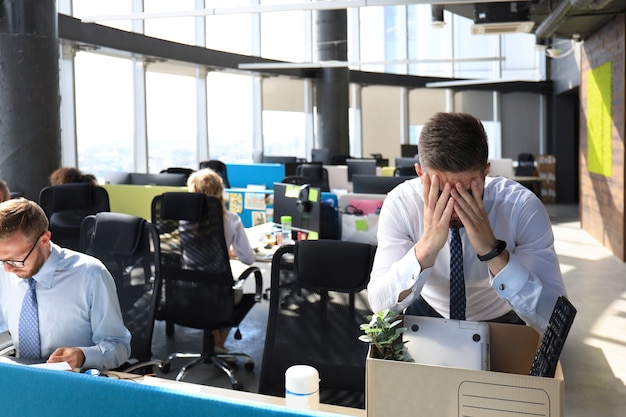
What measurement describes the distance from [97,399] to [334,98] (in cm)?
1346

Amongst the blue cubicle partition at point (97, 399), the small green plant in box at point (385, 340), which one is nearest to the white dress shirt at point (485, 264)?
the small green plant in box at point (385, 340)

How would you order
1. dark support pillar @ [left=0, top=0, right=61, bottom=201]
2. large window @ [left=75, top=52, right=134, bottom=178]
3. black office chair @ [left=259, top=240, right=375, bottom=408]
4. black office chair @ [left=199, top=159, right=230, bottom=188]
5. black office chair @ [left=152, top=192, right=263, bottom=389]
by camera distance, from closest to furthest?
black office chair @ [left=259, top=240, right=375, bottom=408] < black office chair @ [left=152, top=192, right=263, bottom=389] < dark support pillar @ [left=0, top=0, right=61, bottom=201] < large window @ [left=75, top=52, right=134, bottom=178] < black office chair @ [left=199, top=159, right=230, bottom=188]

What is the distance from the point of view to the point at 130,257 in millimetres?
3432

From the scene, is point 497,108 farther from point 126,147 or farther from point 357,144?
point 126,147

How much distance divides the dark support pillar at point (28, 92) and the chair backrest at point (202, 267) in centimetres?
279

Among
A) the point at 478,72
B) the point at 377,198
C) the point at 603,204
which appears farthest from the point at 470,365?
the point at 478,72

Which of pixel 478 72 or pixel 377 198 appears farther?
pixel 478 72

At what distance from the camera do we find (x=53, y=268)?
241cm

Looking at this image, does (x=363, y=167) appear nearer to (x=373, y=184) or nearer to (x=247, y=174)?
(x=247, y=174)

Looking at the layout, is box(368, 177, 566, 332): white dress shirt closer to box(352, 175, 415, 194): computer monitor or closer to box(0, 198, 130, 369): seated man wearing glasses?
box(0, 198, 130, 369): seated man wearing glasses

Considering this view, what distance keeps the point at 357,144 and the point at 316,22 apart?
11.4 feet

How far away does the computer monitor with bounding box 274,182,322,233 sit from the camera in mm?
5289

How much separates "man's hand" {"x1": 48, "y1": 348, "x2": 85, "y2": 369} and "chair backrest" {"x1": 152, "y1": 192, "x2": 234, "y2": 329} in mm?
2012

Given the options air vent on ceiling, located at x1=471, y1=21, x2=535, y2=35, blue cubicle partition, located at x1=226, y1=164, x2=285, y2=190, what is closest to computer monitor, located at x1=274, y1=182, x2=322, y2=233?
air vent on ceiling, located at x1=471, y1=21, x2=535, y2=35
